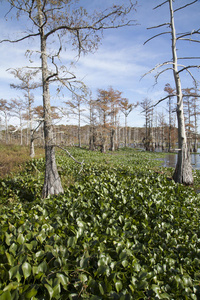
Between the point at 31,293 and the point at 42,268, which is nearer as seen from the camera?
the point at 31,293

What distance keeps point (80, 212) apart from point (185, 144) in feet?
21.4

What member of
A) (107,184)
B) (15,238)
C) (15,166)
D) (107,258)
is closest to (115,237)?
(107,258)

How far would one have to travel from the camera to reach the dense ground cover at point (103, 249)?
2.26 meters

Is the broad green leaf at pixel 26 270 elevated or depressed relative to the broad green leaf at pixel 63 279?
elevated

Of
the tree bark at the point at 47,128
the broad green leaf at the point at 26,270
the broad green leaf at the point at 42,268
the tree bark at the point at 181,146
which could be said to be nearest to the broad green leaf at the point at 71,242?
the broad green leaf at the point at 42,268

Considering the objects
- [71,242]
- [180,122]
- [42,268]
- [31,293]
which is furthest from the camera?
[180,122]

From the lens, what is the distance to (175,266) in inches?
129

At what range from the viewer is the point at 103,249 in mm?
3033

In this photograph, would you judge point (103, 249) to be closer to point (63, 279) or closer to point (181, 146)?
point (63, 279)

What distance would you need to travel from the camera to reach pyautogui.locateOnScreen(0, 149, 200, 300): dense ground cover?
2.26 meters

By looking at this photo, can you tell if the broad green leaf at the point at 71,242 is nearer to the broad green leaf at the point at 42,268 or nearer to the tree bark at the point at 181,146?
the broad green leaf at the point at 42,268

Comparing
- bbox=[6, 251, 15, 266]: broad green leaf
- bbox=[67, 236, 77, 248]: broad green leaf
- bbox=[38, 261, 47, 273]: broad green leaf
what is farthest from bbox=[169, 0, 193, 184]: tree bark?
bbox=[6, 251, 15, 266]: broad green leaf

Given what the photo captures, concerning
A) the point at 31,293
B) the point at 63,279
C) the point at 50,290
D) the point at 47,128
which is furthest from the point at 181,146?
the point at 31,293

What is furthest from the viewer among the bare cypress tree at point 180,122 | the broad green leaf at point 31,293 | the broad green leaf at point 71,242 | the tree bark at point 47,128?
the bare cypress tree at point 180,122
